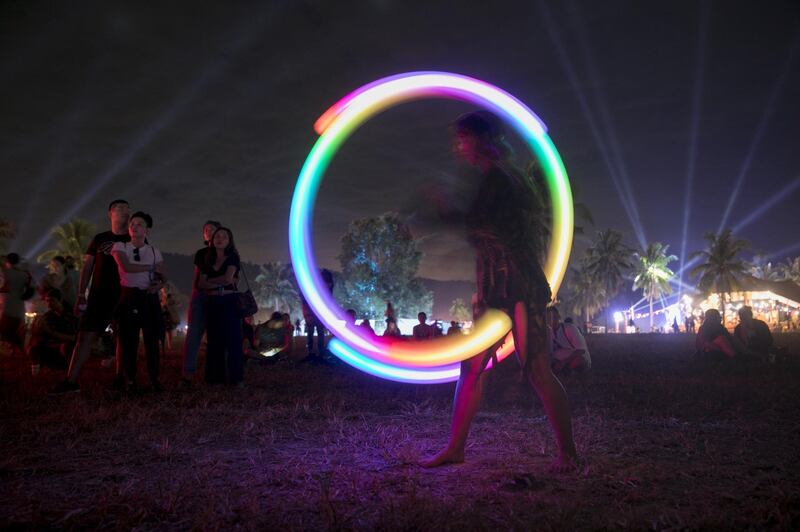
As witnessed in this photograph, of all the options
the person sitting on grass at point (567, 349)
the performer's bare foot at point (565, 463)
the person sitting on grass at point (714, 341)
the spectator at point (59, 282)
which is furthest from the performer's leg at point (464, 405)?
the person sitting on grass at point (714, 341)

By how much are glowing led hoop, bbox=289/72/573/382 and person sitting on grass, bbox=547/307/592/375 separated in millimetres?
3324

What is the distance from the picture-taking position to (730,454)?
3.84m

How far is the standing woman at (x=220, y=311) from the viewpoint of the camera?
7.59 m

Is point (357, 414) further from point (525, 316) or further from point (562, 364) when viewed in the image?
point (562, 364)

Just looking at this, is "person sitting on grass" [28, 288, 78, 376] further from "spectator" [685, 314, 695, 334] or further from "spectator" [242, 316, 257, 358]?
"spectator" [685, 314, 695, 334]

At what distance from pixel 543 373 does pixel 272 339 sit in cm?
961

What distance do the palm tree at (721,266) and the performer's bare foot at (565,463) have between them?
227 ft

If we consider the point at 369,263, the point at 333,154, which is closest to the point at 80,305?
the point at 333,154

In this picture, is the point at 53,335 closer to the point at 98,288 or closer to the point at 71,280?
the point at 71,280

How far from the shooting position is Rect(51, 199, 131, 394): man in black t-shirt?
652 centimetres

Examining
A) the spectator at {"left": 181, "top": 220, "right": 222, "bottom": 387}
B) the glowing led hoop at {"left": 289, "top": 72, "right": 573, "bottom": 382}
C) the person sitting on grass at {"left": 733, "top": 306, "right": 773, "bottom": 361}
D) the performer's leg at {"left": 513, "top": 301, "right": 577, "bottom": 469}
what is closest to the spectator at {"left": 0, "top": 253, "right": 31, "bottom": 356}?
the spectator at {"left": 181, "top": 220, "right": 222, "bottom": 387}

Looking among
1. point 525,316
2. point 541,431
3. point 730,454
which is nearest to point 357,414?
point 541,431

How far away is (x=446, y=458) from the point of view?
3.60m

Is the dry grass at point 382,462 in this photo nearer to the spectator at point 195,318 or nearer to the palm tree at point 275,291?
the spectator at point 195,318
